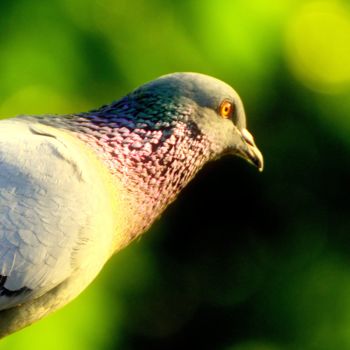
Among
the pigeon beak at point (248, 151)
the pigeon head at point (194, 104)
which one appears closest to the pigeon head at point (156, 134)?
the pigeon head at point (194, 104)

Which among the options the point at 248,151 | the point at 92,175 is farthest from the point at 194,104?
the point at 92,175

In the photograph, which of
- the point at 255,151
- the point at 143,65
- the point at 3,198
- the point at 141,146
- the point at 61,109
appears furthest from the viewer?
the point at 143,65

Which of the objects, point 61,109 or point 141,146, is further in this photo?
point 61,109

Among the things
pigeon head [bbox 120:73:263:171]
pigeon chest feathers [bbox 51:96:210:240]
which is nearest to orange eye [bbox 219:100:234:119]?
pigeon head [bbox 120:73:263:171]

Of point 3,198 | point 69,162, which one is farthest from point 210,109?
point 3,198

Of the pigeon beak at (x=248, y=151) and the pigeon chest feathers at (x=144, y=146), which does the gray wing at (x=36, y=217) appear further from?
the pigeon beak at (x=248, y=151)

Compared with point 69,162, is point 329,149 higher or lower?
lower

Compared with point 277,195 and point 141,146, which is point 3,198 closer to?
point 141,146

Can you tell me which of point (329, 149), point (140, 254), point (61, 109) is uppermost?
point (61, 109)
